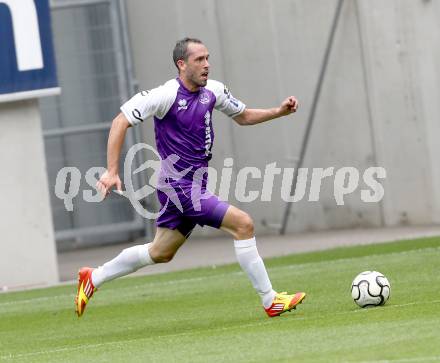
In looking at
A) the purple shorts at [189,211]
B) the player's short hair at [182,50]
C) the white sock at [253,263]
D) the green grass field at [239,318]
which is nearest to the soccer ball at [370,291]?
the green grass field at [239,318]

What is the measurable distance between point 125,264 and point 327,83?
977cm

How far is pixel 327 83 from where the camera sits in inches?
806

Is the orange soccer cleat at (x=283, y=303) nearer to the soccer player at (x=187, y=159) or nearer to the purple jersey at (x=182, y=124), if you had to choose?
the soccer player at (x=187, y=159)

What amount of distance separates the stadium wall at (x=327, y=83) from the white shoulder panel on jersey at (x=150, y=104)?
893 centimetres

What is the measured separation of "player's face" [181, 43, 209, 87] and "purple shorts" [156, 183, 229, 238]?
0.80m

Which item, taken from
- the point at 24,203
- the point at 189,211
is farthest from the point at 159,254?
the point at 24,203

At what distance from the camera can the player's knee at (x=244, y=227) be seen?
1052 cm

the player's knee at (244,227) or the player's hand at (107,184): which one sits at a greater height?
the player's hand at (107,184)

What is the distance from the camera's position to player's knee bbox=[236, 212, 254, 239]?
10.5 meters

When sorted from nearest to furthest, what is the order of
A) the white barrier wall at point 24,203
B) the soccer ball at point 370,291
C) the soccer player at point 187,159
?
the soccer ball at point 370,291, the soccer player at point 187,159, the white barrier wall at point 24,203

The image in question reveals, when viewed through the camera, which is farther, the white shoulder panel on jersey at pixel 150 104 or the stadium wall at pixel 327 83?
the stadium wall at pixel 327 83

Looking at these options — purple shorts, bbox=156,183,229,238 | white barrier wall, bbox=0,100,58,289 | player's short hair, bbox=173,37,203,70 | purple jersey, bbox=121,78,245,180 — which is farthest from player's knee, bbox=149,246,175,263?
white barrier wall, bbox=0,100,58,289

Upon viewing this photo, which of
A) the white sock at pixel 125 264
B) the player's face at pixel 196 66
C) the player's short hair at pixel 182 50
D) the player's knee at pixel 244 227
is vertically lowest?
the white sock at pixel 125 264

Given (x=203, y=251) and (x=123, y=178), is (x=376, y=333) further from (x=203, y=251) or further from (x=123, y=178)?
(x=123, y=178)
